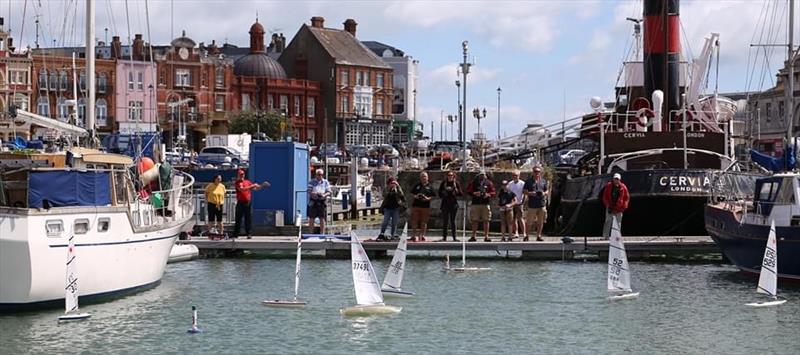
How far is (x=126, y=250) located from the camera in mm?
24594

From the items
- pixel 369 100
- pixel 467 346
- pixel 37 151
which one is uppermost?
pixel 369 100

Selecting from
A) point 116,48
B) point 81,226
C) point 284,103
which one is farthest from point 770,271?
point 284,103

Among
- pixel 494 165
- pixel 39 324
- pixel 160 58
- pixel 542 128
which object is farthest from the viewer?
pixel 160 58

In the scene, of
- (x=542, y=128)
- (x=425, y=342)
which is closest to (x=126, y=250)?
(x=425, y=342)

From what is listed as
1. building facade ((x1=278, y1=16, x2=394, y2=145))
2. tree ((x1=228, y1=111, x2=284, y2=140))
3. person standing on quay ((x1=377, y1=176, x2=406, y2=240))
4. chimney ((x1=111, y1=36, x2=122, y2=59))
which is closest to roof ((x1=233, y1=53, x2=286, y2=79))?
building facade ((x1=278, y1=16, x2=394, y2=145))

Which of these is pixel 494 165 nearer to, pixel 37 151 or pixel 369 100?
pixel 37 151

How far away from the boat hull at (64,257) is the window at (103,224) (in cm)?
2

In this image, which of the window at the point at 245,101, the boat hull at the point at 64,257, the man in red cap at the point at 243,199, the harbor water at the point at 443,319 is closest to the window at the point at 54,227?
the boat hull at the point at 64,257

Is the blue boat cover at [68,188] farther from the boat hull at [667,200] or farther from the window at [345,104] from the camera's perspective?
the window at [345,104]

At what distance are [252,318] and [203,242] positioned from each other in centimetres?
1092

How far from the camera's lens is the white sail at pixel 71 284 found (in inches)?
852

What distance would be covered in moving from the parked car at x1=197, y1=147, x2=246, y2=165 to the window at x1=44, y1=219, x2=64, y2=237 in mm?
53695

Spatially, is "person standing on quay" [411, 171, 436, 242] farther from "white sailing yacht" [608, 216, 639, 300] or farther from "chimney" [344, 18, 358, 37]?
"chimney" [344, 18, 358, 37]

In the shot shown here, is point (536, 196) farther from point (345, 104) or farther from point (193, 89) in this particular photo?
point (345, 104)
